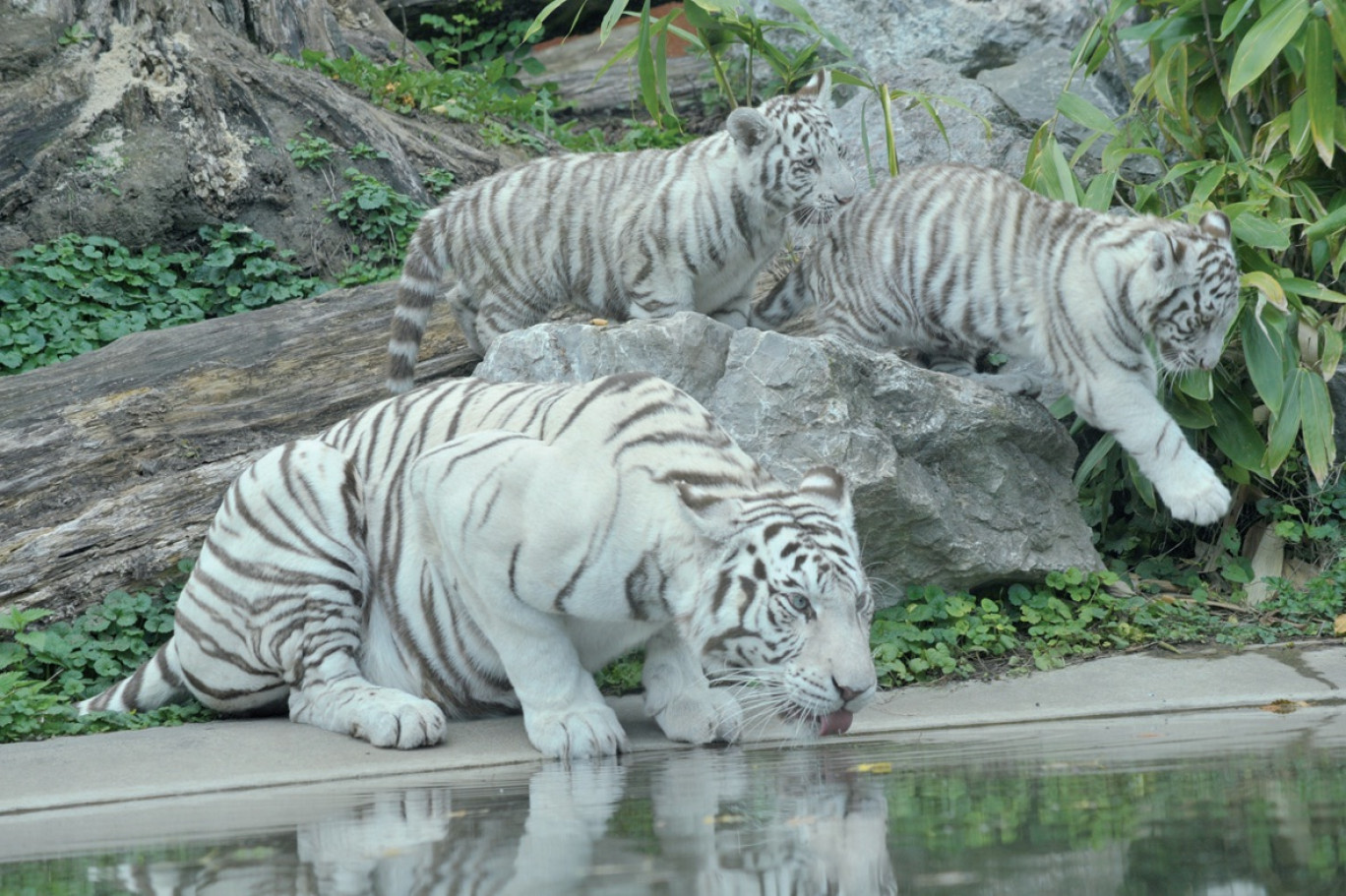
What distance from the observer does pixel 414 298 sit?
612 cm

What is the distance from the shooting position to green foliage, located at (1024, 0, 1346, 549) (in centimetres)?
561

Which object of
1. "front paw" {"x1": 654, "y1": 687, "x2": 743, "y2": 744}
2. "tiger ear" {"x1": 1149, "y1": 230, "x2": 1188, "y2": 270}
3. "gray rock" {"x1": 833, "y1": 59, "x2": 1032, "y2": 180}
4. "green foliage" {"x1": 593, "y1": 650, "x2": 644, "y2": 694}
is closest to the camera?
"front paw" {"x1": 654, "y1": 687, "x2": 743, "y2": 744}

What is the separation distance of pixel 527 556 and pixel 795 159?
2.90 meters

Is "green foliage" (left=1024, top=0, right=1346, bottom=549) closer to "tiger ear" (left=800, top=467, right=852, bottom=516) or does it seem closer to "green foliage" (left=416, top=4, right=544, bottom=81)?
"tiger ear" (left=800, top=467, right=852, bottom=516)

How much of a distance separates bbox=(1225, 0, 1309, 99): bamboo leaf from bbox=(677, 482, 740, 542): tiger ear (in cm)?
314

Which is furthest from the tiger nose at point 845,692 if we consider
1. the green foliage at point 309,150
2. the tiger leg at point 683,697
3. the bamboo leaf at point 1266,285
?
the green foliage at point 309,150

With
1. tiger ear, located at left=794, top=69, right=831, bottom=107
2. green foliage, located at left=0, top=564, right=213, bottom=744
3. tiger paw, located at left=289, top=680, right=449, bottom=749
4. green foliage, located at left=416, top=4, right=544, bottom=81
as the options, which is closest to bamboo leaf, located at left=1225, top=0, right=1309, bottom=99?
tiger ear, located at left=794, top=69, right=831, bottom=107

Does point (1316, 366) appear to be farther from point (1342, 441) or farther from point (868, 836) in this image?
point (868, 836)

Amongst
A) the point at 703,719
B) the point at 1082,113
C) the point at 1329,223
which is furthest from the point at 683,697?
the point at 1082,113

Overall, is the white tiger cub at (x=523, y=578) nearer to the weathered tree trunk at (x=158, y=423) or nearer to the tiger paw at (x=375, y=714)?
the tiger paw at (x=375, y=714)

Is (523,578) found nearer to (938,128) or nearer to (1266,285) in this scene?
(1266,285)

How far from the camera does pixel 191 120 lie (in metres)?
8.00

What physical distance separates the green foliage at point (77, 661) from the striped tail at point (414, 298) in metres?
1.25

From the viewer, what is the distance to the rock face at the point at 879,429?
5.08 meters
